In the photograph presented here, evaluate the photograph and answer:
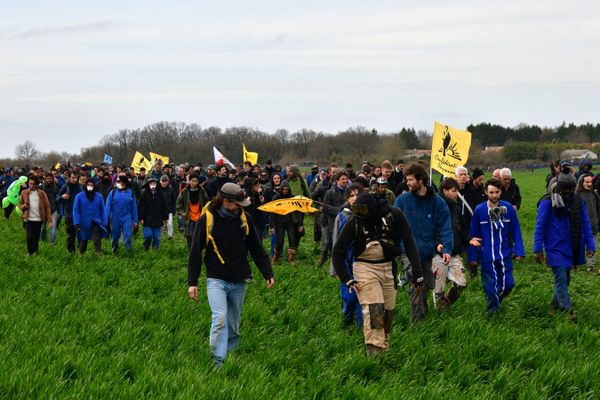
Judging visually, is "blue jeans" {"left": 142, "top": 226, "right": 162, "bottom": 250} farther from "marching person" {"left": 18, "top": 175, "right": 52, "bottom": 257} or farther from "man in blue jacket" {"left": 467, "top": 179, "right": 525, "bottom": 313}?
"man in blue jacket" {"left": 467, "top": 179, "right": 525, "bottom": 313}

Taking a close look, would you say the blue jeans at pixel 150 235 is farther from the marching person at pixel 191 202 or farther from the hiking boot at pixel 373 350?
the hiking boot at pixel 373 350

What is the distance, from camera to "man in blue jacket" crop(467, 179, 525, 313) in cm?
856

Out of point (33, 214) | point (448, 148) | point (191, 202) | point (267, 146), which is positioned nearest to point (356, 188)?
point (191, 202)

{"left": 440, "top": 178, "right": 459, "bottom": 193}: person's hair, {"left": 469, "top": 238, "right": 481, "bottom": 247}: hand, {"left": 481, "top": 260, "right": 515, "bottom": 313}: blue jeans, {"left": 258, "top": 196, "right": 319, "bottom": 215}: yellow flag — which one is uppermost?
{"left": 440, "top": 178, "right": 459, "bottom": 193}: person's hair

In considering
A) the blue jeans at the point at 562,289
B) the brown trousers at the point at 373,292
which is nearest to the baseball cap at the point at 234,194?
the brown trousers at the point at 373,292

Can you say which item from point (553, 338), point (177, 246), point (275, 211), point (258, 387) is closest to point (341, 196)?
point (275, 211)

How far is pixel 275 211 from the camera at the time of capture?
13594 mm

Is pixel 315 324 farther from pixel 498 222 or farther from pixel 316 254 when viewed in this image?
pixel 316 254

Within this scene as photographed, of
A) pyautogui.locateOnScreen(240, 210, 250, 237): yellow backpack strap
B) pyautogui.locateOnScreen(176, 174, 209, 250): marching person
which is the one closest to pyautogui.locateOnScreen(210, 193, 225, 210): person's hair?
pyautogui.locateOnScreen(240, 210, 250, 237): yellow backpack strap

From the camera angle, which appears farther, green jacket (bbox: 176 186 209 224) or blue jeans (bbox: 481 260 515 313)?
green jacket (bbox: 176 186 209 224)

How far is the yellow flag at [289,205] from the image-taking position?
1362 cm

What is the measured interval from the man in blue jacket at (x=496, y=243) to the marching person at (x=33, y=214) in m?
8.78

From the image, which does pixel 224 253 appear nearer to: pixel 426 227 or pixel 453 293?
pixel 426 227

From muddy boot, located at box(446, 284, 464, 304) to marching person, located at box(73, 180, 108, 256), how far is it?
759cm
